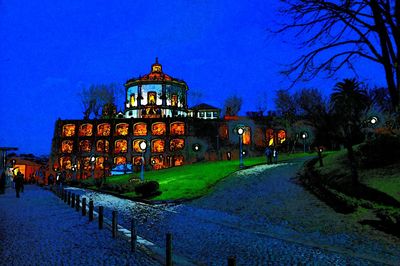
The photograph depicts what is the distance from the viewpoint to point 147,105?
279 feet

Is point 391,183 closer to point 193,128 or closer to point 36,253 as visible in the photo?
point 36,253

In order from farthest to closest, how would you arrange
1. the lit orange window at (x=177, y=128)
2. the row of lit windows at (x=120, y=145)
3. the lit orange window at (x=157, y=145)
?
the lit orange window at (x=177, y=128) → the lit orange window at (x=157, y=145) → the row of lit windows at (x=120, y=145)

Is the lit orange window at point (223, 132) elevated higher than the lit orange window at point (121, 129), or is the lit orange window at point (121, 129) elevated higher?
the lit orange window at point (121, 129)

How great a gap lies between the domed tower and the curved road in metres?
66.5

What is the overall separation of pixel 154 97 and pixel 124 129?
14.0 meters

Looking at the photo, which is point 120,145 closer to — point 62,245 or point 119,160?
point 119,160

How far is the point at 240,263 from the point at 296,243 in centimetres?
251

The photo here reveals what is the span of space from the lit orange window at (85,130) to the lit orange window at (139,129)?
8716 mm

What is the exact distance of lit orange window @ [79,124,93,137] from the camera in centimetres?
7606

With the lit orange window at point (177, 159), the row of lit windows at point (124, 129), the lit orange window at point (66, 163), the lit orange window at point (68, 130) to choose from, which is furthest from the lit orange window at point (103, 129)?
→ the lit orange window at point (177, 159)

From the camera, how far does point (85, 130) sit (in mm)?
76500

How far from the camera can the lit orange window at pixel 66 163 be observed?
7362cm

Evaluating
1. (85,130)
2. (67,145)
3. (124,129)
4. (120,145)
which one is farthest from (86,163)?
(124,129)

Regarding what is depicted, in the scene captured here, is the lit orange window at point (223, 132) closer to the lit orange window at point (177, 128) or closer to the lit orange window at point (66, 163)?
the lit orange window at point (177, 128)
